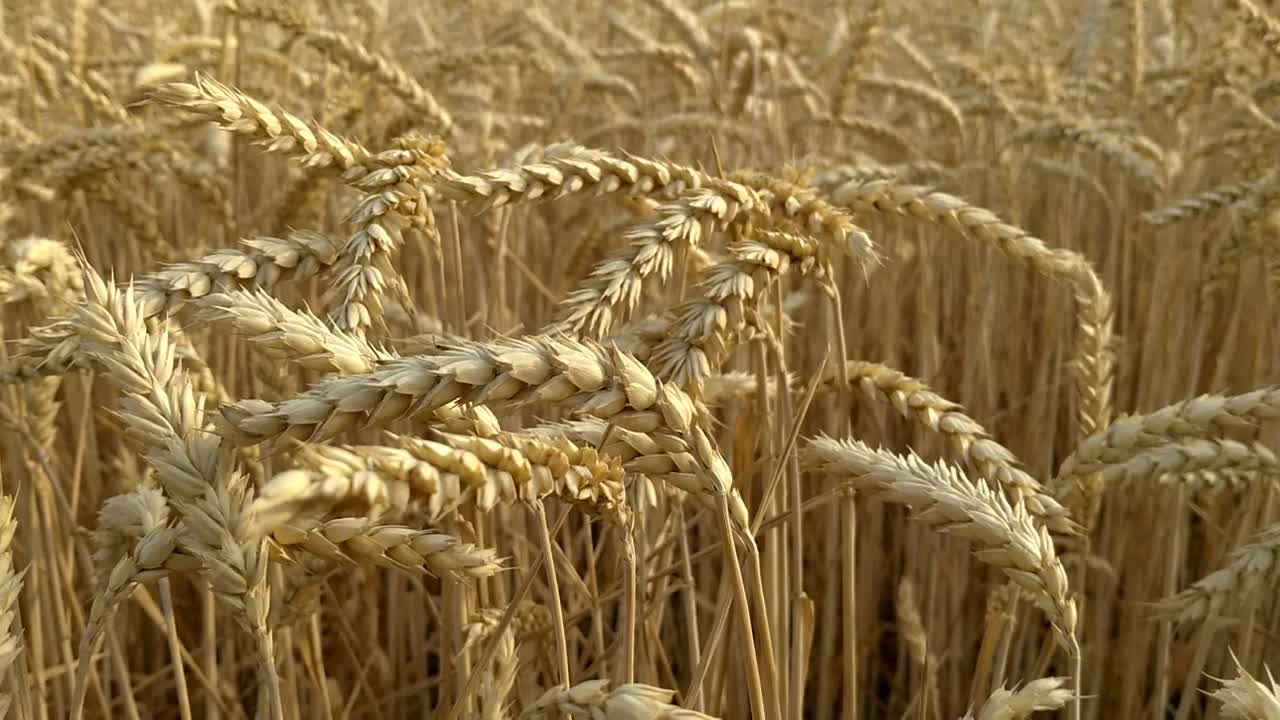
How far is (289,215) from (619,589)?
0.93 metres

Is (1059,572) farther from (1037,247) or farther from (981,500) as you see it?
(1037,247)

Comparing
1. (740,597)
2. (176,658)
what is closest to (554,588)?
(740,597)

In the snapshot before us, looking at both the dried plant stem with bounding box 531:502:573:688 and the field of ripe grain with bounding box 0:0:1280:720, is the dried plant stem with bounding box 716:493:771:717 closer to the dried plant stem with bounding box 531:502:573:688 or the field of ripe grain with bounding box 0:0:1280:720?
the field of ripe grain with bounding box 0:0:1280:720

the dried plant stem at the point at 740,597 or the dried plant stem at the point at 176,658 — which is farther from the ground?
the dried plant stem at the point at 740,597

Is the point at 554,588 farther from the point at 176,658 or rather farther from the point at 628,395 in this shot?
the point at 176,658

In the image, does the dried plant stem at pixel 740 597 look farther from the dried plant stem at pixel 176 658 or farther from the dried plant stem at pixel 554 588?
the dried plant stem at pixel 176 658

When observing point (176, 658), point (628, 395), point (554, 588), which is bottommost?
point (176, 658)

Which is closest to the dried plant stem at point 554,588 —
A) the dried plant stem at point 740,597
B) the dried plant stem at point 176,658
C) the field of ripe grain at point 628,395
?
the field of ripe grain at point 628,395

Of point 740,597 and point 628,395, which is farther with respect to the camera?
point 740,597

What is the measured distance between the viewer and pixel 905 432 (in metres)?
2.32

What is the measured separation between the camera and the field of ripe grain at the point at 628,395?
0.78m

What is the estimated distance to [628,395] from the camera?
0.72 metres

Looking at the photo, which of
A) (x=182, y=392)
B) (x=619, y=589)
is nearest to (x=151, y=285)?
(x=182, y=392)

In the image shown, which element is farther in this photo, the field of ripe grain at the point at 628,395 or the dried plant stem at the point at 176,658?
the dried plant stem at the point at 176,658
